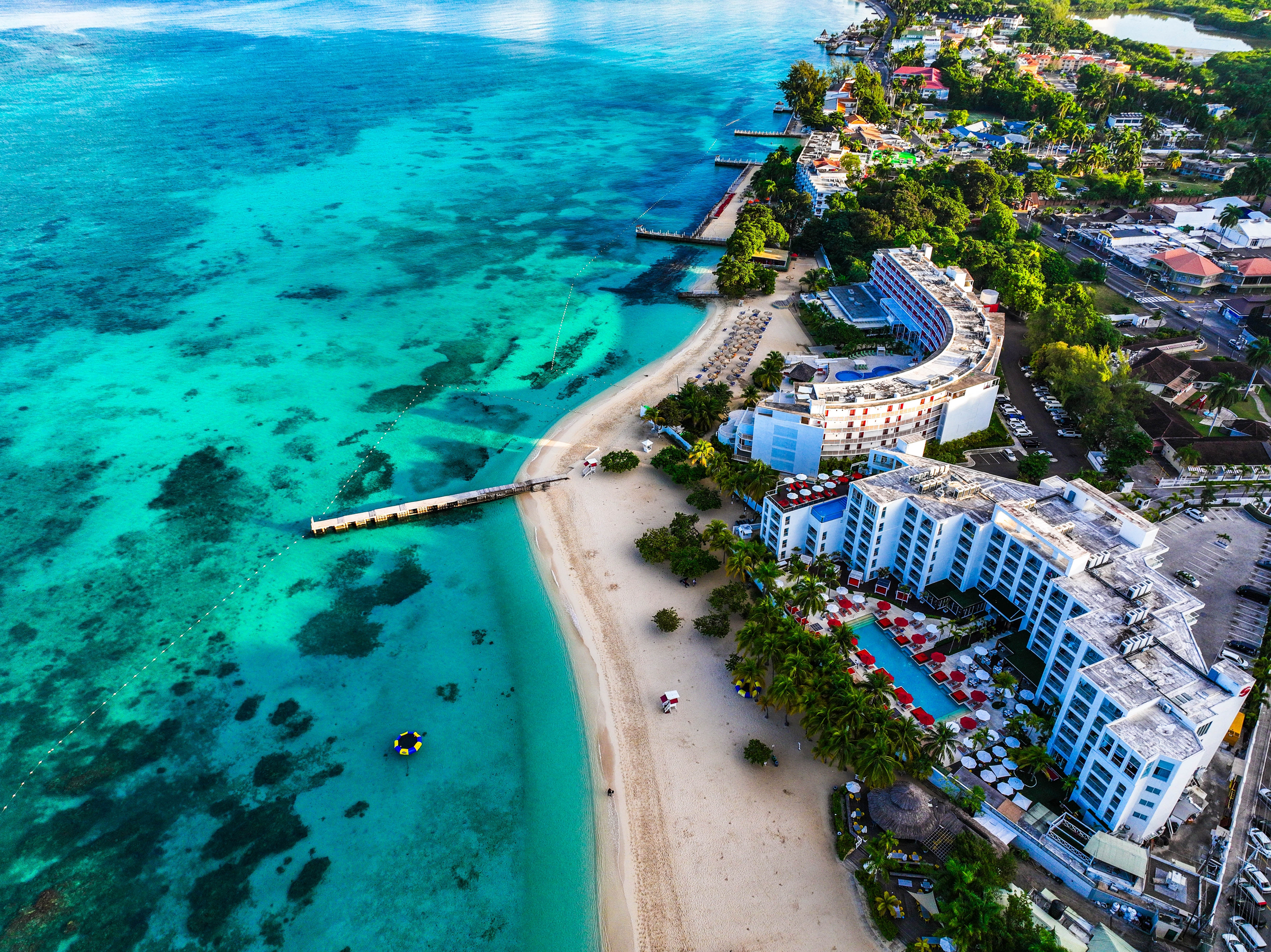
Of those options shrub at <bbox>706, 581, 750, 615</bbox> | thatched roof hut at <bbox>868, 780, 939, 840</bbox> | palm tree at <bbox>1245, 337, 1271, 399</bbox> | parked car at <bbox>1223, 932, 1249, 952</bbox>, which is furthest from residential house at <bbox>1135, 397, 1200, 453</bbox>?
thatched roof hut at <bbox>868, 780, 939, 840</bbox>

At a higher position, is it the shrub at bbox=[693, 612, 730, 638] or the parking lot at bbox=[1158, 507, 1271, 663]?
the parking lot at bbox=[1158, 507, 1271, 663]

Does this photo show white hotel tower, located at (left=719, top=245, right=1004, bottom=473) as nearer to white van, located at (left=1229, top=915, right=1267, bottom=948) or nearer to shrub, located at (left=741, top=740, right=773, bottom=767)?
shrub, located at (left=741, top=740, right=773, bottom=767)

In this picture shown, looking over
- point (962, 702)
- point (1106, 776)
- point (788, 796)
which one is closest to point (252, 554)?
point (788, 796)

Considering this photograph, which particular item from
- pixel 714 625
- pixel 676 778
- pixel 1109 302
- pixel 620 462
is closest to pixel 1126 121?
pixel 1109 302

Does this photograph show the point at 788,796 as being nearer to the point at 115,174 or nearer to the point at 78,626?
the point at 78,626

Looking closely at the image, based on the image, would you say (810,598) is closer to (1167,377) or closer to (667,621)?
(667,621)

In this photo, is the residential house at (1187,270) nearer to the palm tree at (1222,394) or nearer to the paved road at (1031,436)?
the paved road at (1031,436)
